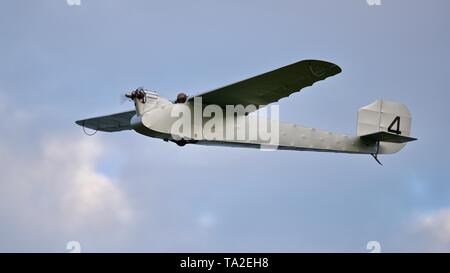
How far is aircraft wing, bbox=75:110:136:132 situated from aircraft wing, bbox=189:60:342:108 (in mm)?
6632

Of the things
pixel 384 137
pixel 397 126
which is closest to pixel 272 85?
pixel 384 137

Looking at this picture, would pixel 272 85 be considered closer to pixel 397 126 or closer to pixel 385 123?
pixel 385 123

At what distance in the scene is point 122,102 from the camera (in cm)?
2933

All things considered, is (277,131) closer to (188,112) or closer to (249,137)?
(249,137)

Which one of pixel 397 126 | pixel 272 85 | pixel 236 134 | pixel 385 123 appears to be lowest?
pixel 236 134

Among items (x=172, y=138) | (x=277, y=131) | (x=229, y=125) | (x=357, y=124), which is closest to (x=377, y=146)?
(x=357, y=124)

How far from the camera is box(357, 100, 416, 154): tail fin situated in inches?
1340

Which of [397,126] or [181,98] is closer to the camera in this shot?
[181,98]

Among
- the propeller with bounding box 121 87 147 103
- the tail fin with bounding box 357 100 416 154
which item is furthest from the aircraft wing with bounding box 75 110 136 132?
the tail fin with bounding box 357 100 416 154

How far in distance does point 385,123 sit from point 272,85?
8.52 metres

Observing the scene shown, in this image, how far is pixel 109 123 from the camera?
3597 centimetres

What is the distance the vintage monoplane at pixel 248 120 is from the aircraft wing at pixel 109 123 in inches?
30.4

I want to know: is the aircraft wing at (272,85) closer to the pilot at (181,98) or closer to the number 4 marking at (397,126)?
the pilot at (181,98)

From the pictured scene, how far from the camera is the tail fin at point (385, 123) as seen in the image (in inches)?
1340
